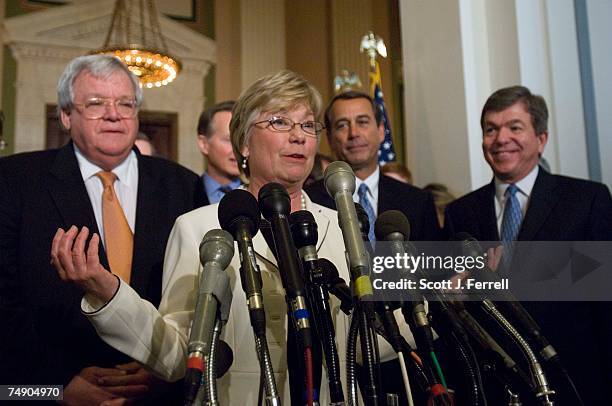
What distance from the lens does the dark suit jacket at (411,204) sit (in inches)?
107

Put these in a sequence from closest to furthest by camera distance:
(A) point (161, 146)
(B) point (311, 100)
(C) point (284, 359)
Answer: (C) point (284, 359) → (B) point (311, 100) → (A) point (161, 146)

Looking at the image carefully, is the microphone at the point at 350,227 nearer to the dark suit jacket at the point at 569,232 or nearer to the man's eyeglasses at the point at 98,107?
the man's eyeglasses at the point at 98,107

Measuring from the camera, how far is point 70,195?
211cm

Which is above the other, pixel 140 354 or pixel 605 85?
pixel 605 85

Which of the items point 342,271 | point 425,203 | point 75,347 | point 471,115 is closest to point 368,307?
point 342,271

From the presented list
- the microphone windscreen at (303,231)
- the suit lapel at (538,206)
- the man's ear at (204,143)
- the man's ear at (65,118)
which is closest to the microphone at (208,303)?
the microphone windscreen at (303,231)

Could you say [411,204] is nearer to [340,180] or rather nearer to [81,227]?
[81,227]

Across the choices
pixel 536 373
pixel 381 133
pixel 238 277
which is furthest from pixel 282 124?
pixel 381 133

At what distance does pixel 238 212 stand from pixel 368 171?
1.71 meters

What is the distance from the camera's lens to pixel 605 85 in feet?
11.0

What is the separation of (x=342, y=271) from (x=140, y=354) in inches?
23.9

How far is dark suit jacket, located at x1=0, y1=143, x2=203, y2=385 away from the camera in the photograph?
6.53 ft

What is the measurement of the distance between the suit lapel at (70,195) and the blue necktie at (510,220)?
1.42 m

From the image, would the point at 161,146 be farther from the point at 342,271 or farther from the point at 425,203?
the point at 342,271
